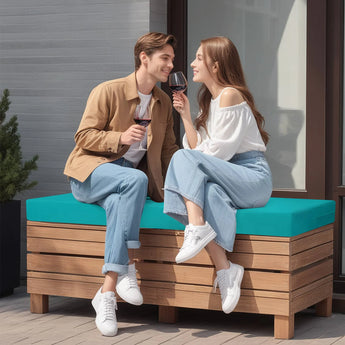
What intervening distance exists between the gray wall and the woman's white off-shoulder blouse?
1.06m

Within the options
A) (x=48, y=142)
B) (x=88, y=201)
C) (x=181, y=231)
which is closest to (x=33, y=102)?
(x=48, y=142)

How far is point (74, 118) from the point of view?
5.14 m

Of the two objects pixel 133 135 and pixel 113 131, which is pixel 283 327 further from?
pixel 113 131

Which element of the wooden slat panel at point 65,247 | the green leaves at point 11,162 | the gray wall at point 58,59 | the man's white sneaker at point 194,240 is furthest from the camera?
the gray wall at point 58,59

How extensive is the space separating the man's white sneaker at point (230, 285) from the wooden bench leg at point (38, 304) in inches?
43.1

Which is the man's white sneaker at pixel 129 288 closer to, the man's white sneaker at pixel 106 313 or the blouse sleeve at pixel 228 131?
the man's white sneaker at pixel 106 313

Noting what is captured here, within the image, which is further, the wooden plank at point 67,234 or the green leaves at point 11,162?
the green leaves at point 11,162

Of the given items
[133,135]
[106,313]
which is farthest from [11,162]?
[106,313]

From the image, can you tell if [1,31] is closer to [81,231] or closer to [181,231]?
[81,231]

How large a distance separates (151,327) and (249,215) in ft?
2.57

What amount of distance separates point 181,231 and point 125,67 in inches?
50.9

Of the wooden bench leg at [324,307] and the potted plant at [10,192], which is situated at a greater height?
the potted plant at [10,192]

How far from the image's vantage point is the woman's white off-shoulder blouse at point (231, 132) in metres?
4.05

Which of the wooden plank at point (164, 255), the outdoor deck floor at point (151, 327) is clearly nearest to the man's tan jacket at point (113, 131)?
the wooden plank at point (164, 255)
